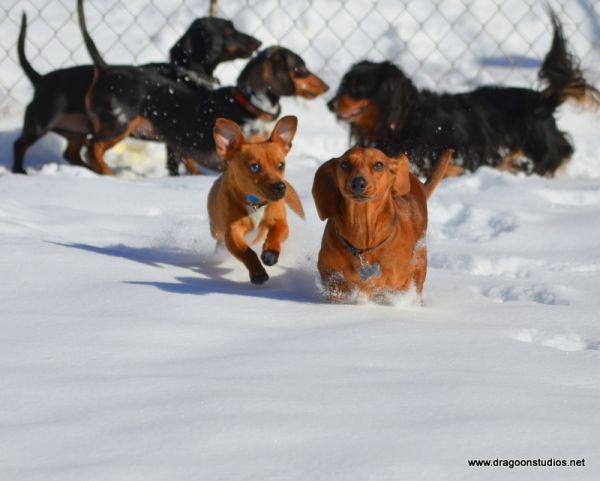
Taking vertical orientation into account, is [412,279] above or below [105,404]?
above

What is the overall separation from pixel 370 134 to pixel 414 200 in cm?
254

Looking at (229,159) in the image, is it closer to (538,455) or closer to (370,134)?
(538,455)

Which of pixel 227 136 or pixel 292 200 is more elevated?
pixel 227 136

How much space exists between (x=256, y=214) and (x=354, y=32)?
4511 millimetres

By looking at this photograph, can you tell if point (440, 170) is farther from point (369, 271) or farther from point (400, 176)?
point (369, 271)

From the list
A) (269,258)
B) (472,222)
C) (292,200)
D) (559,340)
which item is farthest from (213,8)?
(559,340)

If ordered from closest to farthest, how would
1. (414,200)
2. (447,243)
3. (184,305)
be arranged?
(184,305) < (414,200) < (447,243)

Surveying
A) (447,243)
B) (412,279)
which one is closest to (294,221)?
(447,243)

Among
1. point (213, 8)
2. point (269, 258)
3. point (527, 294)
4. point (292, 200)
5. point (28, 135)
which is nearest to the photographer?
point (527, 294)

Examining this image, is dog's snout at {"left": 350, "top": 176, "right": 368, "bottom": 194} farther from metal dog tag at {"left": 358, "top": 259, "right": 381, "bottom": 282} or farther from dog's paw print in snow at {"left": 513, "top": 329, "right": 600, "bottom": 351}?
dog's paw print in snow at {"left": 513, "top": 329, "right": 600, "bottom": 351}

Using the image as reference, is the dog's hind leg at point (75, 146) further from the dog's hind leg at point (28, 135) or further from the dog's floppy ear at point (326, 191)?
the dog's floppy ear at point (326, 191)

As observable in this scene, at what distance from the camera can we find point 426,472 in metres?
1.56

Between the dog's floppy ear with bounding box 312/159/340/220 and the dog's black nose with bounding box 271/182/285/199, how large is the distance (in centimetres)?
29

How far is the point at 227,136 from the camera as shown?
10.7 ft
